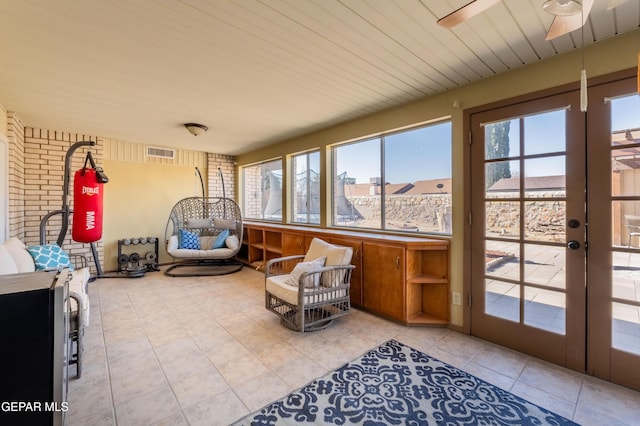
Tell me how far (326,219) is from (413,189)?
1490 mm

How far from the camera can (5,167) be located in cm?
333

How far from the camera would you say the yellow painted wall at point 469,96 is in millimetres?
1983

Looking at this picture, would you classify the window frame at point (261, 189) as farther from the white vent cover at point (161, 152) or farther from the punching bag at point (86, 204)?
the punching bag at point (86, 204)

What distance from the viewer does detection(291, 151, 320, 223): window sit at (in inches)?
183

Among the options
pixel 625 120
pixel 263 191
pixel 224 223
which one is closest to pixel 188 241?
pixel 224 223

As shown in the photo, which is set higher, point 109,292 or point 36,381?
point 36,381

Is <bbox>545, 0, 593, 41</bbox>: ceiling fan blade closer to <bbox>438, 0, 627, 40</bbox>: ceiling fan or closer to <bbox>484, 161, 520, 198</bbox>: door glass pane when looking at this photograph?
<bbox>438, 0, 627, 40</bbox>: ceiling fan

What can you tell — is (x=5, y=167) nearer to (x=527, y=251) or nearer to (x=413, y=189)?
(x=413, y=189)

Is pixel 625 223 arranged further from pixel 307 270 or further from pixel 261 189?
pixel 261 189

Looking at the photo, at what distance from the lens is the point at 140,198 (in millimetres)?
5410

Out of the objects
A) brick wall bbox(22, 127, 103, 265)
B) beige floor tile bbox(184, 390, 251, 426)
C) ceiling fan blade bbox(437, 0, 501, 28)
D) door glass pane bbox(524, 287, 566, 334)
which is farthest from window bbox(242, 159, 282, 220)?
ceiling fan blade bbox(437, 0, 501, 28)

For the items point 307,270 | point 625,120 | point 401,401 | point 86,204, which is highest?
point 625,120

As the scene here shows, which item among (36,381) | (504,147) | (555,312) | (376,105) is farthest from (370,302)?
(36,381)

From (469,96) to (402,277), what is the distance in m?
1.91
